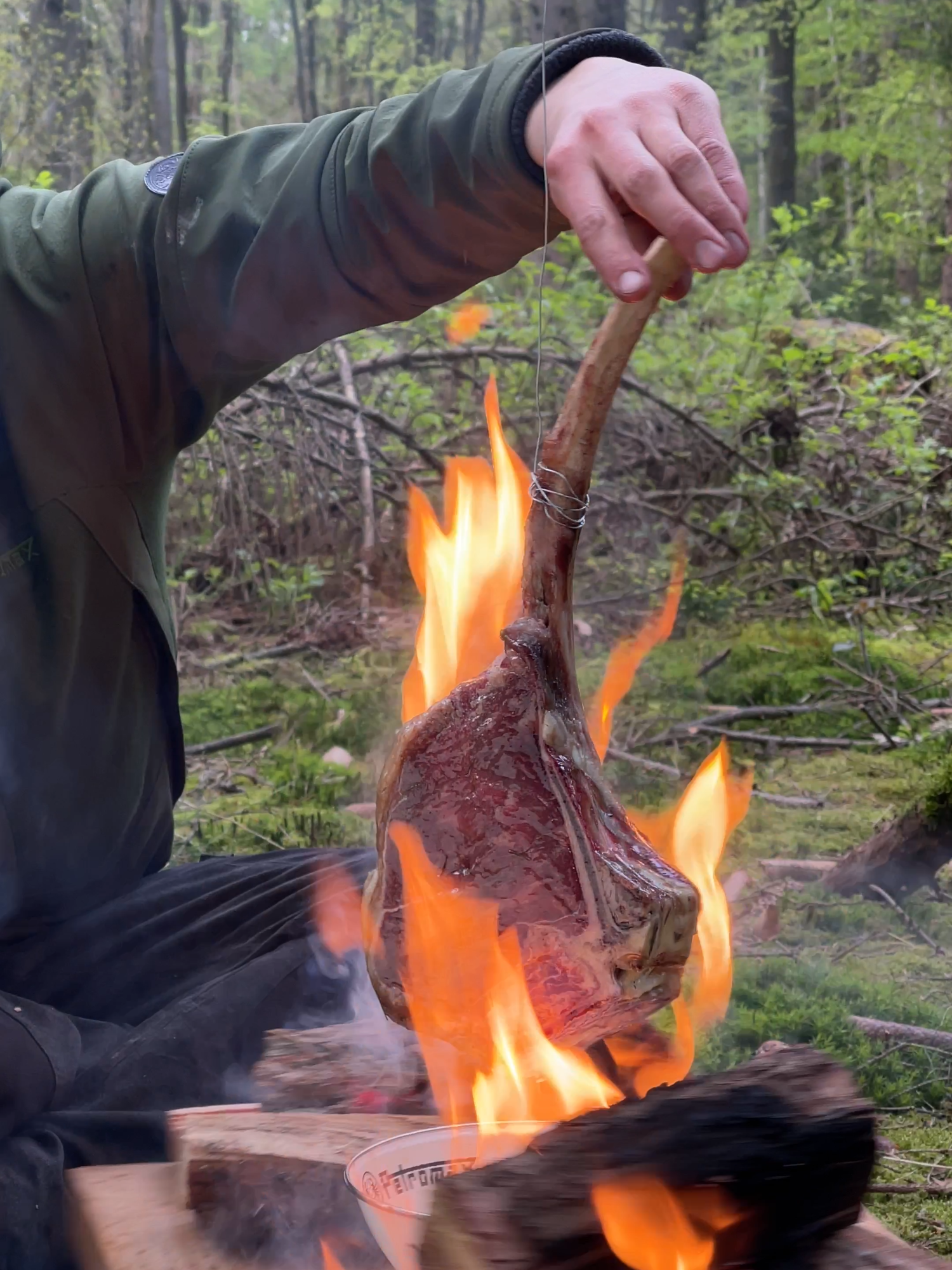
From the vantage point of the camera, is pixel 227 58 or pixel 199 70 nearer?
pixel 227 58

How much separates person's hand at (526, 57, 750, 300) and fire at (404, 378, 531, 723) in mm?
390

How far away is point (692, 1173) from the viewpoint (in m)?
1.05

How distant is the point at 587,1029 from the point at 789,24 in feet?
34.3

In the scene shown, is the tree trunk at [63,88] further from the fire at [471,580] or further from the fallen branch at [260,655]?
the fire at [471,580]

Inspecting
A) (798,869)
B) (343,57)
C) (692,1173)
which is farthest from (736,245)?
(343,57)

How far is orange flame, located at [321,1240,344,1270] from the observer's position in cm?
132

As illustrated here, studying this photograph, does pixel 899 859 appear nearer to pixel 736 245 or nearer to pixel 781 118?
pixel 736 245

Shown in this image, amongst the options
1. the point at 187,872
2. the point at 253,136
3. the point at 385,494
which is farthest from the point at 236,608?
the point at 253,136

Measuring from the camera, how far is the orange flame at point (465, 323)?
18.9 ft

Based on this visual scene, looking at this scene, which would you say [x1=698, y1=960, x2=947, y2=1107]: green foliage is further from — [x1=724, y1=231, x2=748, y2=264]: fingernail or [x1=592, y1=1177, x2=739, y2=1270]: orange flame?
[x1=724, y1=231, x2=748, y2=264]: fingernail

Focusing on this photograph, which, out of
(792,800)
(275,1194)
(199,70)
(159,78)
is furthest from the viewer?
(199,70)

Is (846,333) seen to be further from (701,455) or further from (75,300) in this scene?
(75,300)

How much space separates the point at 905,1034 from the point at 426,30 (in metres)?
9.32

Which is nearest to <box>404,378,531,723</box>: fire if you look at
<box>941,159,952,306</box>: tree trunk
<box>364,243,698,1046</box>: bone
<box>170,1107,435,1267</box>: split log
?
<box>364,243,698,1046</box>: bone
